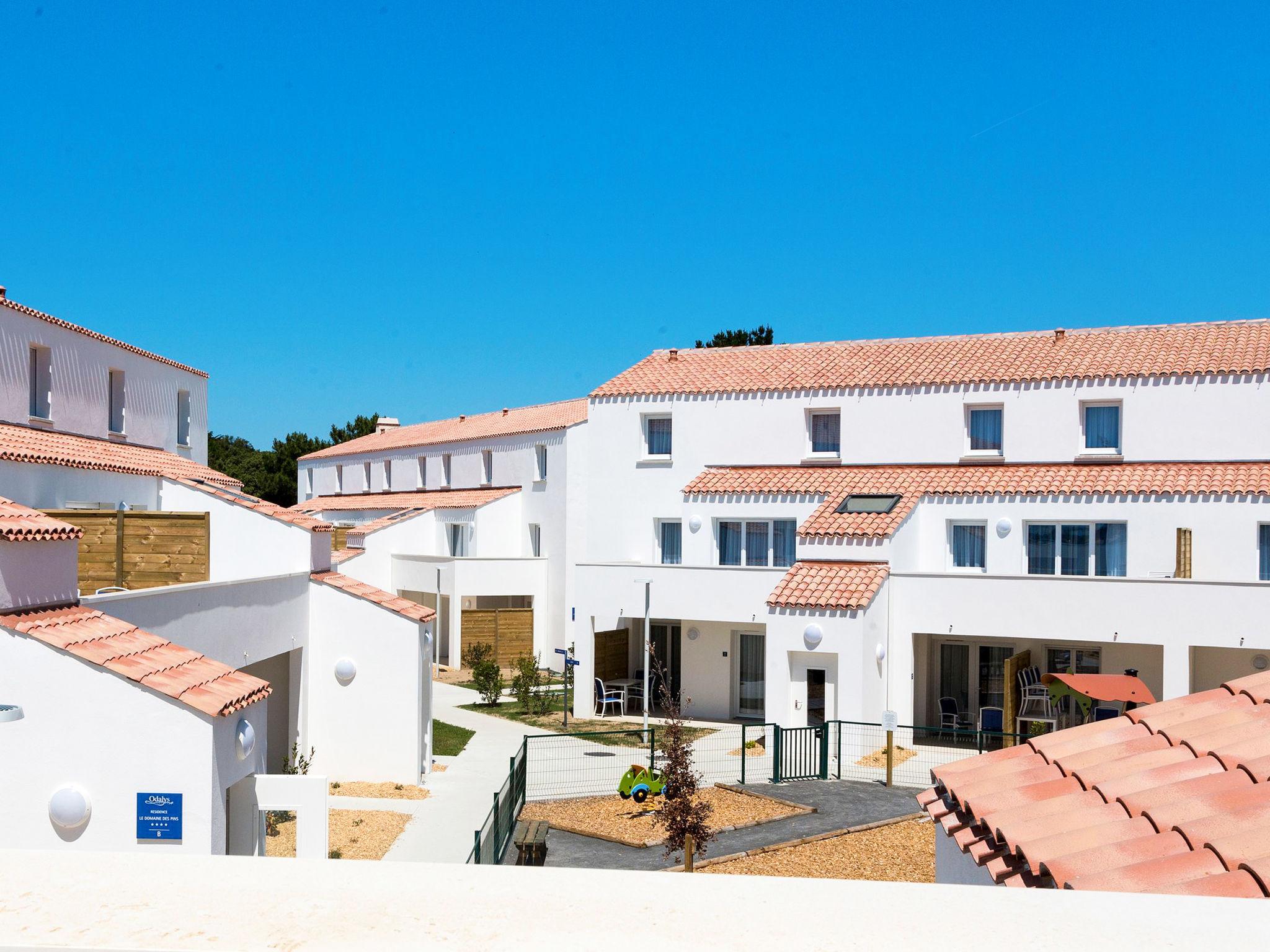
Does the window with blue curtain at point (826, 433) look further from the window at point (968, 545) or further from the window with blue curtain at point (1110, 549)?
the window with blue curtain at point (1110, 549)

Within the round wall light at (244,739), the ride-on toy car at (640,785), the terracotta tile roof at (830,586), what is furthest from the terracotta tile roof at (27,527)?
the terracotta tile roof at (830,586)

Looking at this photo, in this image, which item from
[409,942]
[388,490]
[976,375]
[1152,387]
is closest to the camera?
[409,942]

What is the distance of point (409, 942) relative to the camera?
329 centimetres

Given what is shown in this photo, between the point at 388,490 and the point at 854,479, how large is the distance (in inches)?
1288

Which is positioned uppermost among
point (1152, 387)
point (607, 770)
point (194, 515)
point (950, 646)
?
point (1152, 387)

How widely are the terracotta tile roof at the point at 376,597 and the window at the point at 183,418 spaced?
39.6ft

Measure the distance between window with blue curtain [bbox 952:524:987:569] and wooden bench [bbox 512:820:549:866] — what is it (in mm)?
14315

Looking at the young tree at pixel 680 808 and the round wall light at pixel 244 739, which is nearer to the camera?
the round wall light at pixel 244 739

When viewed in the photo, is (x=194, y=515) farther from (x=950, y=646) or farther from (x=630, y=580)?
(x=950, y=646)

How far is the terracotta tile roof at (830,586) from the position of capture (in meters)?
25.9

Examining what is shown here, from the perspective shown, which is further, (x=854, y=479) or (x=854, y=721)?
(x=854, y=479)

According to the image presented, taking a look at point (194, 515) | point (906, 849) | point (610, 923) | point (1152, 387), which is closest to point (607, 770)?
point (906, 849)

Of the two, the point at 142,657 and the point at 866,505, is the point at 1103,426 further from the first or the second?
the point at 142,657

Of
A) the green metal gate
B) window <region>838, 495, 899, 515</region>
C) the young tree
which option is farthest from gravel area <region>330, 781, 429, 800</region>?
window <region>838, 495, 899, 515</region>
